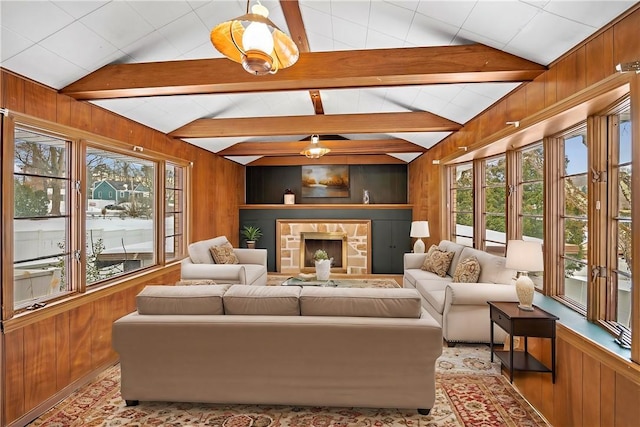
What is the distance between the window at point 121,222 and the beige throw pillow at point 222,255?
0.86m

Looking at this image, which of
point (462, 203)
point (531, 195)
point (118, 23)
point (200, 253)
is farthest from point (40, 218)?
point (462, 203)

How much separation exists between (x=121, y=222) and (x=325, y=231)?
4220 mm

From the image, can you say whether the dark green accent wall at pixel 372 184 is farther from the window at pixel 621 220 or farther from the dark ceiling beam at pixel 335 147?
the window at pixel 621 220

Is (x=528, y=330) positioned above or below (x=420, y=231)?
below

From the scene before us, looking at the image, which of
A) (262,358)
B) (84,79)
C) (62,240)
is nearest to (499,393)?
(262,358)

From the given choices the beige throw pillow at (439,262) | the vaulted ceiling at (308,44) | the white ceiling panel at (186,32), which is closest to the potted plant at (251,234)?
the beige throw pillow at (439,262)

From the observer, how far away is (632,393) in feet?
5.47

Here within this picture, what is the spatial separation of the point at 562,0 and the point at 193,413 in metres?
3.41

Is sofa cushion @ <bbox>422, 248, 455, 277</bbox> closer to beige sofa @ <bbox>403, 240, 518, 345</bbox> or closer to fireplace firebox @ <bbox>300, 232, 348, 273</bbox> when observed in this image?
beige sofa @ <bbox>403, 240, 518, 345</bbox>

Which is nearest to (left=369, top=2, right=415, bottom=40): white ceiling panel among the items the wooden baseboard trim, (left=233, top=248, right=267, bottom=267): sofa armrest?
the wooden baseboard trim

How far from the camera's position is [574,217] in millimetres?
2801

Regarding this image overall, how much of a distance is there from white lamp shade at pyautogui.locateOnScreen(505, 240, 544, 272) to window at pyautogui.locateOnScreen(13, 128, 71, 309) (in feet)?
12.1

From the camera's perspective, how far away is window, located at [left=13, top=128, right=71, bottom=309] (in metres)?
2.48

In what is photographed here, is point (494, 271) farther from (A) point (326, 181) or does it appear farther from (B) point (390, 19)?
(A) point (326, 181)
